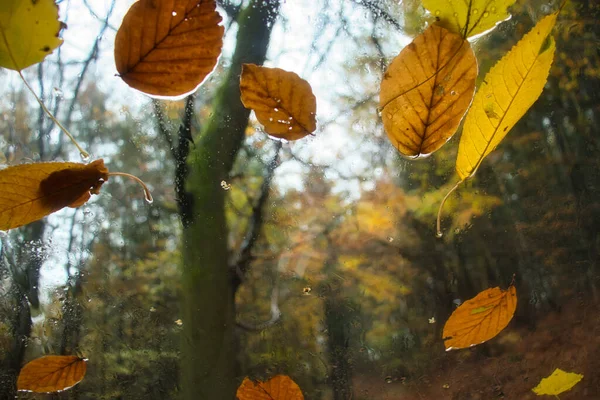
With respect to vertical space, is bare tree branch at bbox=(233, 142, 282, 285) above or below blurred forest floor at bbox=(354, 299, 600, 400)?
above

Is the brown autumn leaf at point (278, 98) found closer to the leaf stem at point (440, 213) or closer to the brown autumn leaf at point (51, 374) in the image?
the leaf stem at point (440, 213)

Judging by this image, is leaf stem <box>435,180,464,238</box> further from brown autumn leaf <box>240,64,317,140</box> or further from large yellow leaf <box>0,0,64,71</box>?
large yellow leaf <box>0,0,64,71</box>

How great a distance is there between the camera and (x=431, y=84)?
239 mm

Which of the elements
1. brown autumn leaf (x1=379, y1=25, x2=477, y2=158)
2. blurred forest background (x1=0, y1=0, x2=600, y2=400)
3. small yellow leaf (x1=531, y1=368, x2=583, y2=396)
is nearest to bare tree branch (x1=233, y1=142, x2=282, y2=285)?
blurred forest background (x1=0, y1=0, x2=600, y2=400)

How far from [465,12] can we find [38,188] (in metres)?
0.28

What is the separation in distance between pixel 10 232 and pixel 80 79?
13cm

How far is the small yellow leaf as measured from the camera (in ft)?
1.04

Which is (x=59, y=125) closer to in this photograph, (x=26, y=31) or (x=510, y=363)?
(x=26, y=31)

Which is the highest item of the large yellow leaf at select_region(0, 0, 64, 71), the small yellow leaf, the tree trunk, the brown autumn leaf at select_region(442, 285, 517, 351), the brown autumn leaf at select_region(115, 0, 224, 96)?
the large yellow leaf at select_region(0, 0, 64, 71)

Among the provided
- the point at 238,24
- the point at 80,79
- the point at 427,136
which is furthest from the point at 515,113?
the point at 80,79

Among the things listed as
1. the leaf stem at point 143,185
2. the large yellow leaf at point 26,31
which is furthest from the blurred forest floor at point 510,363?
the large yellow leaf at point 26,31

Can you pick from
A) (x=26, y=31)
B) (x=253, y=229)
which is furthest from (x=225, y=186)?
(x=26, y=31)

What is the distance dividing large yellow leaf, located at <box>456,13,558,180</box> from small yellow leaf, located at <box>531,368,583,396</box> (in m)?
0.20

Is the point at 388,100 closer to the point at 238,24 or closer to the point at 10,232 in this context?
the point at 238,24
